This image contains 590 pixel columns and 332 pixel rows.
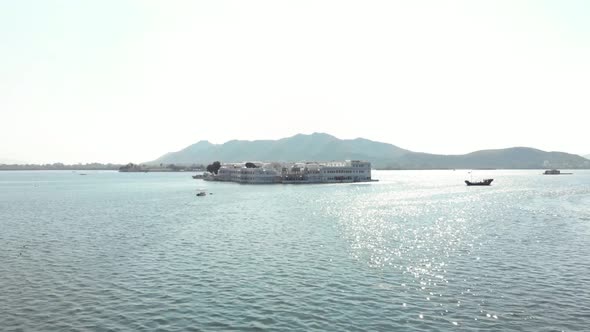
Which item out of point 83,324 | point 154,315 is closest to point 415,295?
point 154,315

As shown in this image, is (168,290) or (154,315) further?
(168,290)

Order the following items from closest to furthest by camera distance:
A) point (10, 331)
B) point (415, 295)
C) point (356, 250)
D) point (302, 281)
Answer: point (10, 331) → point (415, 295) → point (302, 281) → point (356, 250)

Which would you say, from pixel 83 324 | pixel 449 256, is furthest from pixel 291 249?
pixel 83 324

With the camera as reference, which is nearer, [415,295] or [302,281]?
[415,295]

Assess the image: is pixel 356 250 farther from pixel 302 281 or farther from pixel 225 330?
pixel 225 330

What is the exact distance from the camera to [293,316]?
A: 90.7ft

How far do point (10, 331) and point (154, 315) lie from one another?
8433mm

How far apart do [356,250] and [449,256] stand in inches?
414

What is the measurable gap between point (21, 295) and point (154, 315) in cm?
1286

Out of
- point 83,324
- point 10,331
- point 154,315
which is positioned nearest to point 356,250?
point 154,315

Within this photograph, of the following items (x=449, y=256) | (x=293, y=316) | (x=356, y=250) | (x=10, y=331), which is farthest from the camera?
(x=356, y=250)

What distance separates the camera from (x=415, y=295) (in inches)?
1254

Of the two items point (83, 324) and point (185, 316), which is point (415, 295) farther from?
point (83, 324)

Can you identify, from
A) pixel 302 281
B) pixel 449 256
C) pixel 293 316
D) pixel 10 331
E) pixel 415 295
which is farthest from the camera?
pixel 449 256
